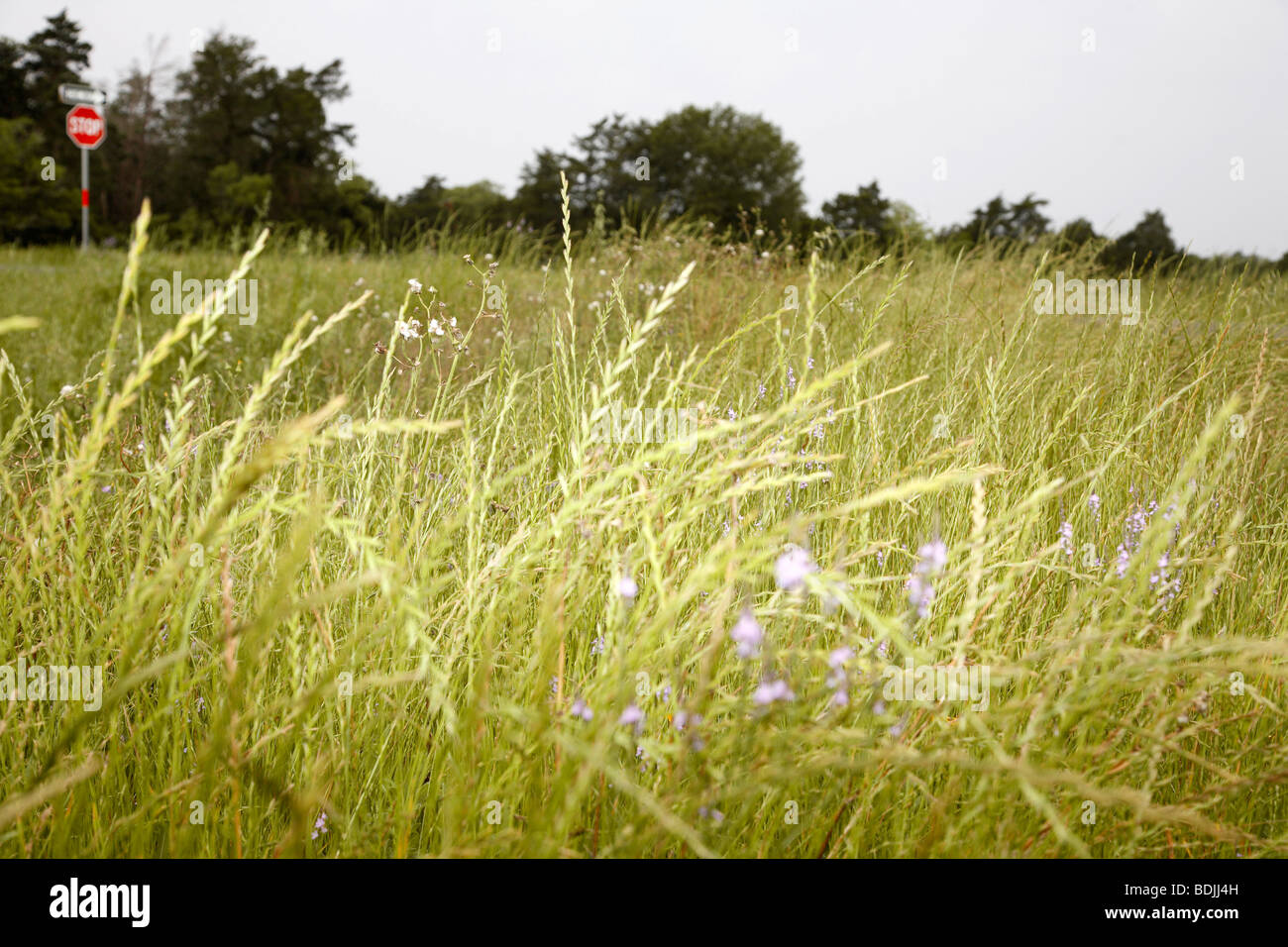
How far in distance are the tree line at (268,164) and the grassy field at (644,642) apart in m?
22.7

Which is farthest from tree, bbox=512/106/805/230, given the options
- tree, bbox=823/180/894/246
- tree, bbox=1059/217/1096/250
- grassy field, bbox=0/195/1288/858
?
grassy field, bbox=0/195/1288/858

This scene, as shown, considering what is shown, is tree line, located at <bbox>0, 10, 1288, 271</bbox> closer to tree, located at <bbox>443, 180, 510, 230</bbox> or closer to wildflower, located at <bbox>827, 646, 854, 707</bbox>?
tree, located at <bbox>443, 180, 510, 230</bbox>

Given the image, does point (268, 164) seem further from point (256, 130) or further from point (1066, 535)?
point (1066, 535)

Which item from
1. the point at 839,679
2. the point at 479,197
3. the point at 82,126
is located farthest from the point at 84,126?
the point at 479,197

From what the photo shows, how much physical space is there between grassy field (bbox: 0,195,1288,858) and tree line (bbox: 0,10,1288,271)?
22693 millimetres

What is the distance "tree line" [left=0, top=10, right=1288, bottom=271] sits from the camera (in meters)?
25.1

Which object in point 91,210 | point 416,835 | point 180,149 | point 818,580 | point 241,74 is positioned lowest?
point 416,835

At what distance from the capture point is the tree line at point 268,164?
25.1 metres

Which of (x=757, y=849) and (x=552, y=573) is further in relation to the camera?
(x=552, y=573)

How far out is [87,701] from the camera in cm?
145

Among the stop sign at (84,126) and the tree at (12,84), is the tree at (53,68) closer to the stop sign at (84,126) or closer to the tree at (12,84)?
the tree at (12,84)
